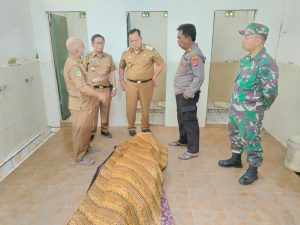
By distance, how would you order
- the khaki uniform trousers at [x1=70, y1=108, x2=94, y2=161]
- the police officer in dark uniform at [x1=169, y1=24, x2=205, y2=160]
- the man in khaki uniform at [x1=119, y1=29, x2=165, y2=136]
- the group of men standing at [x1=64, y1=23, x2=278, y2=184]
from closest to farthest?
the group of men standing at [x1=64, y1=23, x2=278, y2=184]
the police officer in dark uniform at [x1=169, y1=24, x2=205, y2=160]
the khaki uniform trousers at [x1=70, y1=108, x2=94, y2=161]
the man in khaki uniform at [x1=119, y1=29, x2=165, y2=136]

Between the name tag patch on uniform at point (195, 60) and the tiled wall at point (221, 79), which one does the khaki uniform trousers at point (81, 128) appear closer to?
the name tag patch on uniform at point (195, 60)

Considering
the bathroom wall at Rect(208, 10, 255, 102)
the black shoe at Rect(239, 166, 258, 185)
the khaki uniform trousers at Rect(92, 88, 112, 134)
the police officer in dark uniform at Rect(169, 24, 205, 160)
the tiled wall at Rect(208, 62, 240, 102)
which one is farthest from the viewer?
the tiled wall at Rect(208, 62, 240, 102)

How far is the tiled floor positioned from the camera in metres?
1.89

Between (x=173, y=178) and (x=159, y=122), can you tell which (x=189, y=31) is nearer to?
(x=173, y=178)

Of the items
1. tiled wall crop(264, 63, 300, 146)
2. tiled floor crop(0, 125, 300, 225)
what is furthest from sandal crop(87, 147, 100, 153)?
tiled wall crop(264, 63, 300, 146)

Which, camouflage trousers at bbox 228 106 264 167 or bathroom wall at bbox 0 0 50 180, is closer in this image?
camouflage trousers at bbox 228 106 264 167

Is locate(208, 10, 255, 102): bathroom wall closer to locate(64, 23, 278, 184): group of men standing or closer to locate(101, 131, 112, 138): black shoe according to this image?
locate(64, 23, 278, 184): group of men standing

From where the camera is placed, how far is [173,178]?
239 cm

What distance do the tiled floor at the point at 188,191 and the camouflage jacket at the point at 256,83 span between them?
31.3 inches

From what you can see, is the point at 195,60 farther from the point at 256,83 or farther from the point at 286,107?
the point at 286,107

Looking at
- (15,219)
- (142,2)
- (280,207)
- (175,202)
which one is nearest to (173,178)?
(175,202)

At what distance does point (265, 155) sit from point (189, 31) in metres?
1.76

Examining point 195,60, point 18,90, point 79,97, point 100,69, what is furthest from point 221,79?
point 18,90

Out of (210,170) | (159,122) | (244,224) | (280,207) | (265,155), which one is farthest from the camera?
(159,122)
